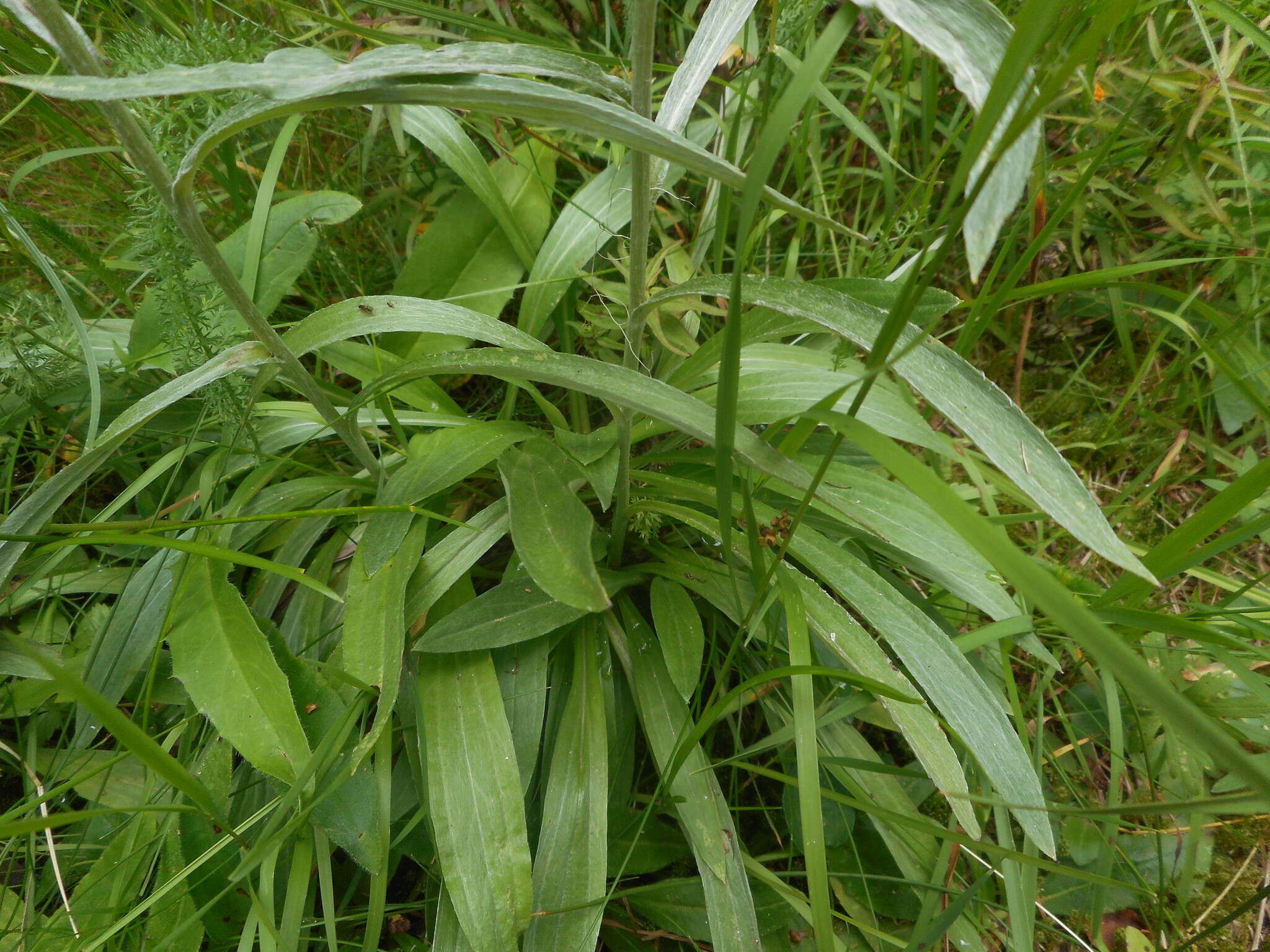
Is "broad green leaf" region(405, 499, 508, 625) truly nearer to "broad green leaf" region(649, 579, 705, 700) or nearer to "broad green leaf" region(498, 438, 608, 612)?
"broad green leaf" region(498, 438, 608, 612)

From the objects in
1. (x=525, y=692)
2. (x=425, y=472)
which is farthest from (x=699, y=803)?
(x=425, y=472)

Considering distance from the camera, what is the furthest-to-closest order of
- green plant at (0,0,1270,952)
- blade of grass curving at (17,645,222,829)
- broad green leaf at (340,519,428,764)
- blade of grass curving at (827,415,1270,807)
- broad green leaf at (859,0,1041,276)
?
broad green leaf at (340,519,428,764), green plant at (0,0,1270,952), blade of grass curving at (17,645,222,829), broad green leaf at (859,0,1041,276), blade of grass curving at (827,415,1270,807)

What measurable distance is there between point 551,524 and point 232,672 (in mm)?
446

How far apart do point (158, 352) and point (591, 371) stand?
0.76 meters

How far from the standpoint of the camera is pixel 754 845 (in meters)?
1.14

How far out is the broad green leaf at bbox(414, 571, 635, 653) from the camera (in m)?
0.97

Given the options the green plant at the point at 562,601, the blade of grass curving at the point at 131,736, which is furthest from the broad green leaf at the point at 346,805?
the blade of grass curving at the point at 131,736

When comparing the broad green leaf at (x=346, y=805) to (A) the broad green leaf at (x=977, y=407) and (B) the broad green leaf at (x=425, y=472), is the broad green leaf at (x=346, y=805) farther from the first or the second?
(A) the broad green leaf at (x=977, y=407)

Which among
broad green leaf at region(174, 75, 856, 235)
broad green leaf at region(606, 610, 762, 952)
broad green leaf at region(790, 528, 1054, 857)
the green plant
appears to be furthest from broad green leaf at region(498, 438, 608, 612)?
broad green leaf at region(174, 75, 856, 235)

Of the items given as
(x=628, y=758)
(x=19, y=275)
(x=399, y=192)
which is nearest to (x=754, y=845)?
(x=628, y=758)

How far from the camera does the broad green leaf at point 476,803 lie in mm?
874

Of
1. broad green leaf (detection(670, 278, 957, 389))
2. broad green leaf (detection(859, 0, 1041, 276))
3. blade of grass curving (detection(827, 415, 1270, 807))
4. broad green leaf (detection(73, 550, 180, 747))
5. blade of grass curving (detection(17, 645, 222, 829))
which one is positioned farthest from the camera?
broad green leaf (detection(73, 550, 180, 747))

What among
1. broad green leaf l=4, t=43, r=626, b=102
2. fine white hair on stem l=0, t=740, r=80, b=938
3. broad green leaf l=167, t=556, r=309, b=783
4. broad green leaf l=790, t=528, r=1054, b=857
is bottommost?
fine white hair on stem l=0, t=740, r=80, b=938

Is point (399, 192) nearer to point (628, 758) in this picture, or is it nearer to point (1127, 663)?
point (628, 758)
